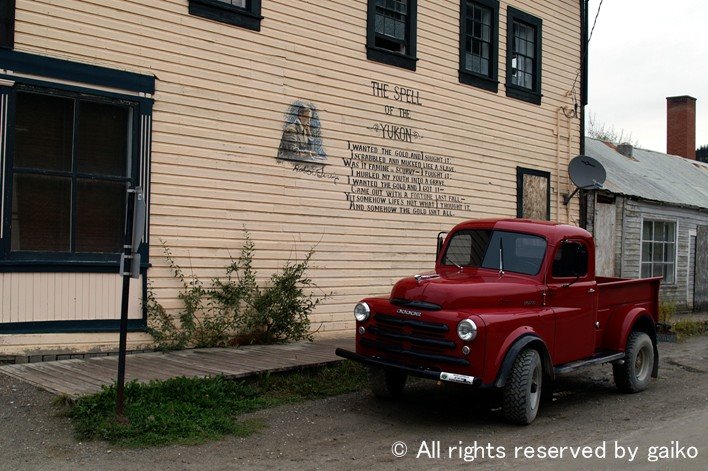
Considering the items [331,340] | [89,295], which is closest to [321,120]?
[331,340]

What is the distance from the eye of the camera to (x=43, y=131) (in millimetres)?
9133

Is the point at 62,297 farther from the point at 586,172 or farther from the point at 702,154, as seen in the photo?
the point at 702,154

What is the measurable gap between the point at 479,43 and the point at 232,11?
6.12m

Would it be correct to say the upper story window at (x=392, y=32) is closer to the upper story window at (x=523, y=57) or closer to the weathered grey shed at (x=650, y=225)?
the upper story window at (x=523, y=57)

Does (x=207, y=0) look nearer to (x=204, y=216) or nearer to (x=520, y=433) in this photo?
(x=204, y=216)

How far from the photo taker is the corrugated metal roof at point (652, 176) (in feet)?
63.4

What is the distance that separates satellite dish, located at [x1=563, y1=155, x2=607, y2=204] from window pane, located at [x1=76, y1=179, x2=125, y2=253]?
1021 cm

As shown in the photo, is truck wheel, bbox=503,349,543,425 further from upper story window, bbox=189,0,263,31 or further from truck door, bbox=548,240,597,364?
upper story window, bbox=189,0,263,31

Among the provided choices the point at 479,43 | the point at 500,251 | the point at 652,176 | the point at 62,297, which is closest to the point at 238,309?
the point at 62,297

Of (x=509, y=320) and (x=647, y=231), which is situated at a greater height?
(x=647, y=231)

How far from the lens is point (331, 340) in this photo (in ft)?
38.7

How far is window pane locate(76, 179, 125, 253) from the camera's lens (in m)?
9.38

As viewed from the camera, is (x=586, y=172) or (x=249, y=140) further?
(x=586, y=172)

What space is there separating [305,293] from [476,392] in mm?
3528
